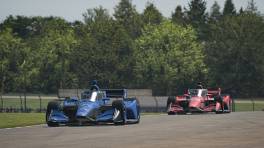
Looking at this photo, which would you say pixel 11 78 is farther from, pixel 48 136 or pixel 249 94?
pixel 48 136

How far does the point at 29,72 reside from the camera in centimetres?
11256

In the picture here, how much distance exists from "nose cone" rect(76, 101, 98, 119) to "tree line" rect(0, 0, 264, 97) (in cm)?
7283

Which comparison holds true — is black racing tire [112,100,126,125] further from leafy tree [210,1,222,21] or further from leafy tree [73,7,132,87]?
leafy tree [210,1,222,21]

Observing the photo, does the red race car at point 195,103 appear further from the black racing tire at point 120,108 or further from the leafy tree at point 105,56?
the leafy tree at point 105,56

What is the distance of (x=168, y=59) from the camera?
363 ft

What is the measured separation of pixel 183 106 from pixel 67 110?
16640 millimetres

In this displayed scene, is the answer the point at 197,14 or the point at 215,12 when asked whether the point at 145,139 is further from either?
the point at 215,12

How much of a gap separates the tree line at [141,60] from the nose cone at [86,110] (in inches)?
2867

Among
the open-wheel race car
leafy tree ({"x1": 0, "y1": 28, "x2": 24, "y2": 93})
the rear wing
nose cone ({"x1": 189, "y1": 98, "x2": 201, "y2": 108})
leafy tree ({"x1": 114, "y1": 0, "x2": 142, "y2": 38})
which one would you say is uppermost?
leafy tree ({"x1": 114, "y1": 0, "x2": 142, "y2": 38})

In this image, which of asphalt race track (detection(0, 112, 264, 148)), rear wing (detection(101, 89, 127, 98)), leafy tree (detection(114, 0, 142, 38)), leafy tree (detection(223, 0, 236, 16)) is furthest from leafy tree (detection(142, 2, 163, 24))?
asphalt race track (detection(0, 112, 264, 148))

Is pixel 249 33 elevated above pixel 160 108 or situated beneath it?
elevated above

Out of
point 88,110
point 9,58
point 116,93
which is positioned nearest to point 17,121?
point 116,93

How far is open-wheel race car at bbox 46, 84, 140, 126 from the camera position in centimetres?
3425

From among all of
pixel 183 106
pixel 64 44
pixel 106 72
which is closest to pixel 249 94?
pixel 106 72
